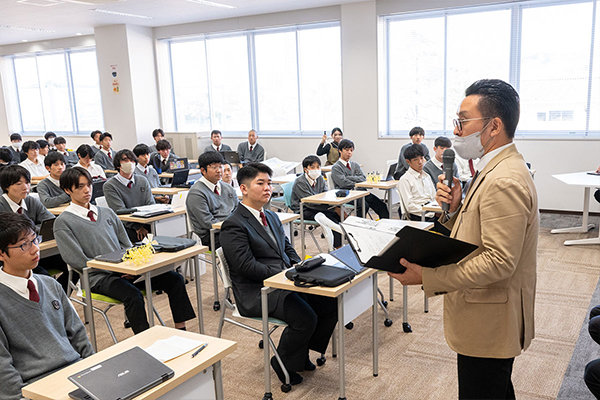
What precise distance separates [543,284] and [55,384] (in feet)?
14.6

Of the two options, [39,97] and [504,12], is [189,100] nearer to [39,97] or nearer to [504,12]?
[39,97]

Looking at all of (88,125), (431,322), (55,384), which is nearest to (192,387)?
(55,384)

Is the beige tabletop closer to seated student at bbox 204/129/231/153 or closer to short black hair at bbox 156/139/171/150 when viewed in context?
short black hair at bbox 156/139/171/150

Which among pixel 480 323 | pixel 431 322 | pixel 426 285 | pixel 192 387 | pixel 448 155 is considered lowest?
pixel 431 322

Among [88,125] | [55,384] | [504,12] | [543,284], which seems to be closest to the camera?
[55,384]

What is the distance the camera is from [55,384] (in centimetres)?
179

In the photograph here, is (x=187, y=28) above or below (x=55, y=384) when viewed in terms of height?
above

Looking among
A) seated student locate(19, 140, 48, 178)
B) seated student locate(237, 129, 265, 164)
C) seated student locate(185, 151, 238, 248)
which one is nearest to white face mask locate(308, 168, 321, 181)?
seated student locate(185, 151, 238, 248)

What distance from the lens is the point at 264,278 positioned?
317cm

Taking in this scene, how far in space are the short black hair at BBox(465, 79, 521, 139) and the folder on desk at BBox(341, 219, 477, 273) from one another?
1.53 ft

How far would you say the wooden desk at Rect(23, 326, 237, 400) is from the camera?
5.71ft

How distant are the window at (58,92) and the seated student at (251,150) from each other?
518 cm

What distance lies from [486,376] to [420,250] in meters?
0.57

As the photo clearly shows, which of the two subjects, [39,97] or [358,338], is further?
[39,97]
